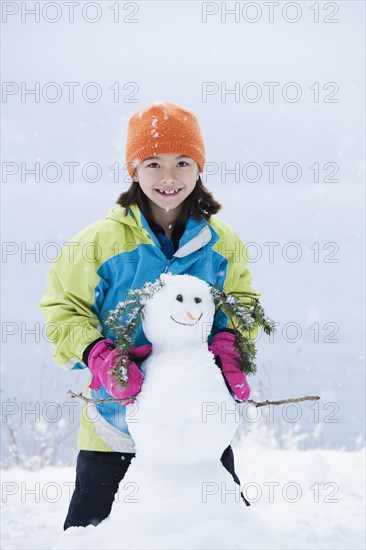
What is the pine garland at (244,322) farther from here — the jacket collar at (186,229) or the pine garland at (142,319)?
the jacket collar at (186,229)

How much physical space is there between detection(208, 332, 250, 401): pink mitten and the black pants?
49 centimetres

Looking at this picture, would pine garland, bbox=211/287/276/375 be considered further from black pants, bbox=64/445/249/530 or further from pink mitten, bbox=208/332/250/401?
black pants, bbox=64/445/249/530

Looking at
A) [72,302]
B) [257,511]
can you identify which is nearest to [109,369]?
[72,302]

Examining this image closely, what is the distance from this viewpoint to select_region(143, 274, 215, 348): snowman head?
219cm

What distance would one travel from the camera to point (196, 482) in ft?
7.06

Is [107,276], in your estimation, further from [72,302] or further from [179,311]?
[179,311]

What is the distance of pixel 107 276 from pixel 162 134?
58cm

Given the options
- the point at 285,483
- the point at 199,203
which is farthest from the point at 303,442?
the point at 199,203

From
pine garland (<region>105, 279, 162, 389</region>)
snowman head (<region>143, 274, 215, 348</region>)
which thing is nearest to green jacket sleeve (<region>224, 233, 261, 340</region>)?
snowman head (<region>143, 274, 215, 348</region>)

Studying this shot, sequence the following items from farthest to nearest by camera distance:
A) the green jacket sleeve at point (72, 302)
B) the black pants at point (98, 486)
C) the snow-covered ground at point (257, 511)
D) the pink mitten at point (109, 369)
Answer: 1. the black pants at point (98, 486)
2. the green jacket sleeve at point (72, 302)
3. the pink mitten at point (109, 369)
4. the snow-covered ground at point (257, 511)

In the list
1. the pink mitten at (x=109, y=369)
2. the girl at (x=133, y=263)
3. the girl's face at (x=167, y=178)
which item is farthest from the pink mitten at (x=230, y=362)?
the girl's face at (x=167, y=178)

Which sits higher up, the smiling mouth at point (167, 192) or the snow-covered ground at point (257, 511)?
the smiling mouth at point (167, 192)

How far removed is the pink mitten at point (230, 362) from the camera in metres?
2.23

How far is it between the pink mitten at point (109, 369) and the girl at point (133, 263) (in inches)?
0.4
